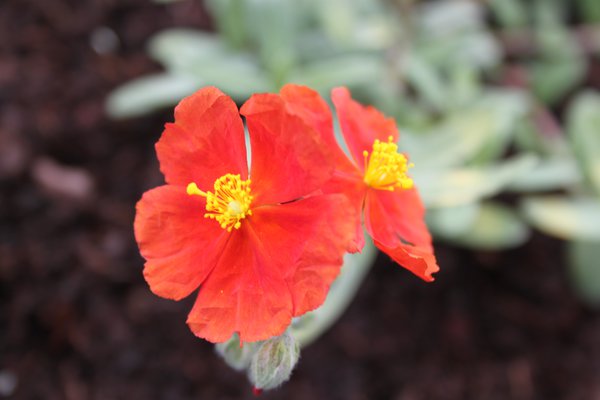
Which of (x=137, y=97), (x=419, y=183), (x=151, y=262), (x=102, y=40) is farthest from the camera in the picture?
(x=102, y=40)

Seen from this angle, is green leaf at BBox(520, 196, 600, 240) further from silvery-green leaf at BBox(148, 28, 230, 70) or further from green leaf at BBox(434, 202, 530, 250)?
silvery-green leaf at BBox(148, 28, 230, 70)

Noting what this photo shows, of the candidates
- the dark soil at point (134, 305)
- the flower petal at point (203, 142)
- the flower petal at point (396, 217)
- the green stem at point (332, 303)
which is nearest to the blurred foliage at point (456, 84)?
the dark soil at point (134, 305)

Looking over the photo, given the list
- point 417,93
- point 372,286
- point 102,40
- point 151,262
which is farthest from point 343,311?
point 102,40

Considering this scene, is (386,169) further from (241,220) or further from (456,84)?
(456,84)

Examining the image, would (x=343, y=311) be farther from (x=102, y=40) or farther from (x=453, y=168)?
(x=102, y=40)

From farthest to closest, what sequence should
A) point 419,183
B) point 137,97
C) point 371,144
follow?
point 137,97 < point 419,183 < point 371,144

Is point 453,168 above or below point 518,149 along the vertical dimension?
above
